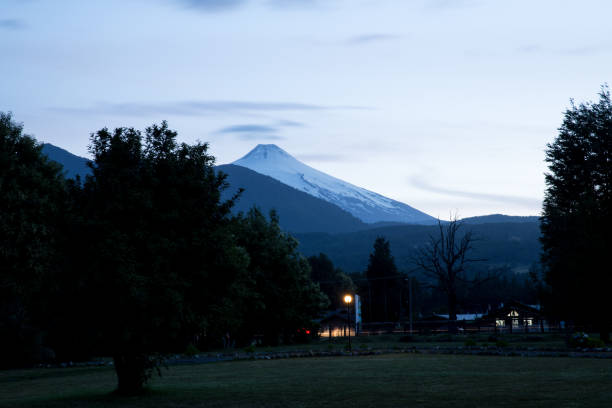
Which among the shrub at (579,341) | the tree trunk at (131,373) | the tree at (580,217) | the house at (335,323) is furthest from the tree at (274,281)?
the house at (335,323)

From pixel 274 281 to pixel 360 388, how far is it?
160 ft

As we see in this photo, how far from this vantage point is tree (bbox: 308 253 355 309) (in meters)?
155

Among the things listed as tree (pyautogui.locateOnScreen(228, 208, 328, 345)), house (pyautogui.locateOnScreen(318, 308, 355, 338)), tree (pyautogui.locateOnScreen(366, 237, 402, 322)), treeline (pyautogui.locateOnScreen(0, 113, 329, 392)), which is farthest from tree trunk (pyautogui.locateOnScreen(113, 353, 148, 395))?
house (pyautogui.locateOnScreen(318, 308, 355, 338))

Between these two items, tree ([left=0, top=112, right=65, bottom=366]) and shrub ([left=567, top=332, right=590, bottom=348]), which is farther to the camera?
tree ([left=0, top=112, right=65, bottom=366])

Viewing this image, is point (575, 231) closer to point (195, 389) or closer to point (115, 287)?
point (195, 389)

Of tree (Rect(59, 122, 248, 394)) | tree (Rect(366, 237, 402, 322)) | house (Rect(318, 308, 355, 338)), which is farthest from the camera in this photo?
house (Rect(318, 308, 355, 338))

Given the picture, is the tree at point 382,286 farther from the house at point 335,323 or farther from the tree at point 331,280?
the tree at point 331,280

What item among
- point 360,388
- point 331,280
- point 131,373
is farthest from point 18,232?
point 331,280

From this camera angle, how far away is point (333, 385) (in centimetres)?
2512

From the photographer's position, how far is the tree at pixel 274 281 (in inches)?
2778

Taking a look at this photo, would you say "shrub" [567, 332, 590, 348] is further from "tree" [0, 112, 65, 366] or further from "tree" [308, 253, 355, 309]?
"tree" [308, 253, 355, 309]

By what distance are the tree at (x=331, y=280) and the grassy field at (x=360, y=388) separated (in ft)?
388

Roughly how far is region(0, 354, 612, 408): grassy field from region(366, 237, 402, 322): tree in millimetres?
93456

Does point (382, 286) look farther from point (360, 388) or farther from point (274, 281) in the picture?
point (360, 388)
